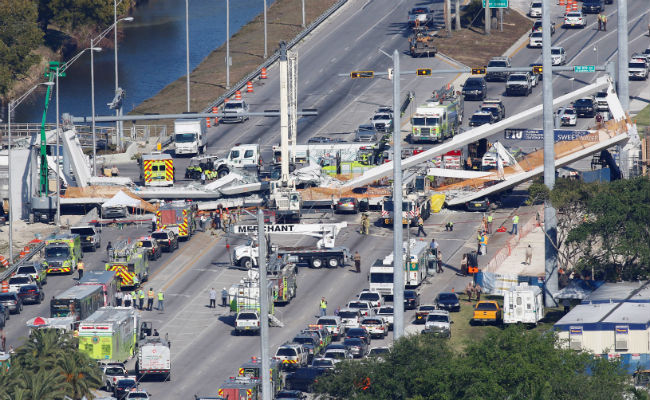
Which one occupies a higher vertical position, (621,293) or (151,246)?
(151,246)

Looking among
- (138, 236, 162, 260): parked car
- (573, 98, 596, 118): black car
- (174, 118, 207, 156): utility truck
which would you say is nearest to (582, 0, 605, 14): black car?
(573, 98, 596, 118): black car

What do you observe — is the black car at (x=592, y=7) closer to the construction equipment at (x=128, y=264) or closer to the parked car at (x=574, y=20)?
the parked car at (x=574, y=20)

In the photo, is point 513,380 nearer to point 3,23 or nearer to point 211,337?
point 211,337

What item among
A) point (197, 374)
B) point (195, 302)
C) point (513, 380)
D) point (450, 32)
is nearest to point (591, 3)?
point (450, 32)

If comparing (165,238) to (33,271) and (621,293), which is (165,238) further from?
(621,293)

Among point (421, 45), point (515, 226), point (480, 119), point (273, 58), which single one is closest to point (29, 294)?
point (515, 226)
